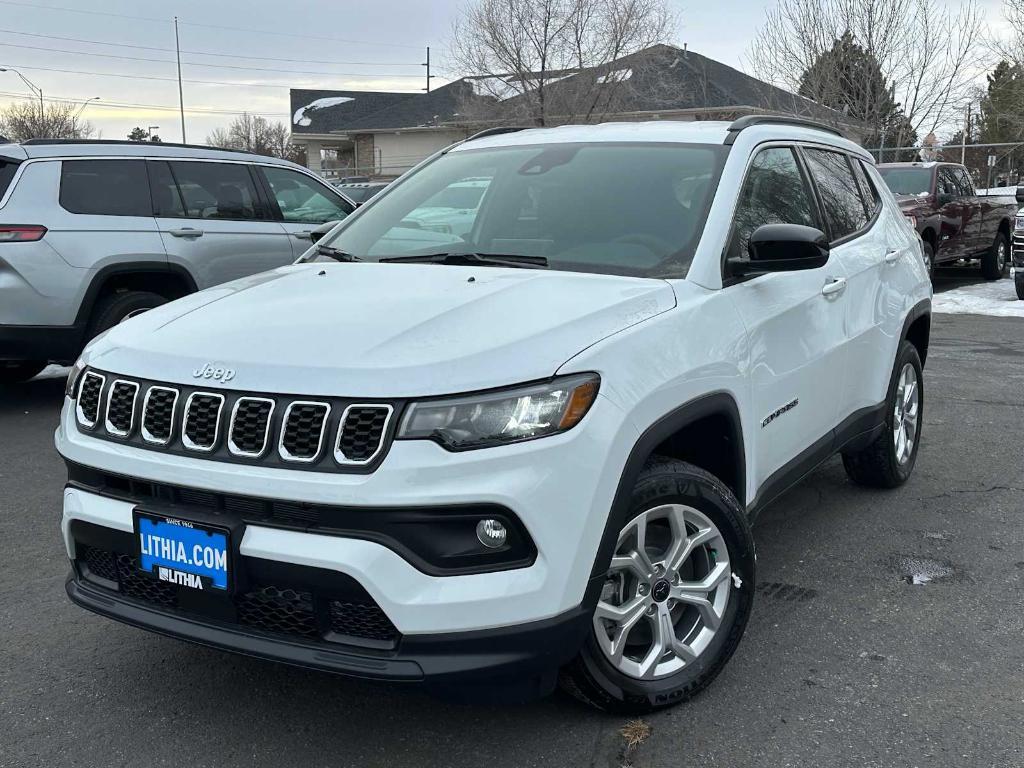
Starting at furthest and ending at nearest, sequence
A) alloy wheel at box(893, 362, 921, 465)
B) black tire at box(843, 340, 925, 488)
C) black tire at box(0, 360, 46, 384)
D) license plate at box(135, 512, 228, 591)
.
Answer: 1. black tire at box(0, 360, 46, 384)
2. alloy wheel at box(893, 362, 921, 465)
3. black tire at box(843, 340, 925, 488)
4. license plate at box(135, 512, 228, 591)

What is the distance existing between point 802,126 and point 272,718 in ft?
11.0

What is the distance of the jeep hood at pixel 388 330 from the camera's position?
8.36 feet

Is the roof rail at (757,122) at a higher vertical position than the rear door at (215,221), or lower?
higher

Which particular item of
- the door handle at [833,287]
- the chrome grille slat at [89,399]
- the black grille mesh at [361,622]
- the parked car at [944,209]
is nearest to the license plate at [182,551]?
the black grille mesh at [361,622]

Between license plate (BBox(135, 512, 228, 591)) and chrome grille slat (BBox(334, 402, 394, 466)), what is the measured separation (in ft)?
1.28

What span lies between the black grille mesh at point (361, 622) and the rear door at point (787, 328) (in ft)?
5.05

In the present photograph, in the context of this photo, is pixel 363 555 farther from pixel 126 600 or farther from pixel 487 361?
pixel 126 600

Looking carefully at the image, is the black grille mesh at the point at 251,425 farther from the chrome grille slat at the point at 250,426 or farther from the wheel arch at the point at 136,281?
the wheel arch at the point at 136,281

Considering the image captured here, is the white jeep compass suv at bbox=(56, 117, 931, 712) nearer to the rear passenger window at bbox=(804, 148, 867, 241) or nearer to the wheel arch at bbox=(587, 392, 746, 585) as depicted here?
the wheel arch at bbox=(587, 392, 746, 585)

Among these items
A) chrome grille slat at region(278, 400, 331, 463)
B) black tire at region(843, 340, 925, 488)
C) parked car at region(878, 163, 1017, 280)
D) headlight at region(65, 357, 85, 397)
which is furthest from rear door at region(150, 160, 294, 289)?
parked car at region(878, 163, 1017, 280)

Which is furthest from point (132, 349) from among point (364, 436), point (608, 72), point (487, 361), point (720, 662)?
point (608, 72)

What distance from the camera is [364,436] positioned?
2.49 metres

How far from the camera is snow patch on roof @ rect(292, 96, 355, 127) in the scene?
50.1m

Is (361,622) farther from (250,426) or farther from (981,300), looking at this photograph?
(981,300)
